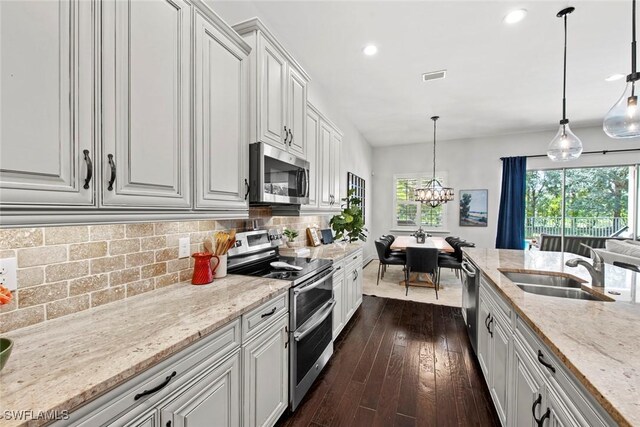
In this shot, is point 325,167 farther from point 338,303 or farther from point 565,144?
point 565,144

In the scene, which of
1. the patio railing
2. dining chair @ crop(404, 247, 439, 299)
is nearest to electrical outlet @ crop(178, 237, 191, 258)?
dining chair @ crop(404, 247, 439, 299)

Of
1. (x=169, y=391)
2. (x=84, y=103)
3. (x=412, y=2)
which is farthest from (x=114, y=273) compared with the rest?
(x=412, y=2)

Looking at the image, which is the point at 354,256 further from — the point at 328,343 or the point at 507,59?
the point at 507,59

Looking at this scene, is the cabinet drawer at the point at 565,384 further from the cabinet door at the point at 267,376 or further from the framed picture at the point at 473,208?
the framed picture at the point at 473,208

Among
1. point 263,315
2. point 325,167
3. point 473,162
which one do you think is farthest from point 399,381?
point 473,162

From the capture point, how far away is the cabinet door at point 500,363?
1528mm

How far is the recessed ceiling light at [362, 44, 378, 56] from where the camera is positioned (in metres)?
2.80

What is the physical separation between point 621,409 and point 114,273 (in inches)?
74.2

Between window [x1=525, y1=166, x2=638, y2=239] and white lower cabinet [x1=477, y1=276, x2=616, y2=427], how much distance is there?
16.9 feet

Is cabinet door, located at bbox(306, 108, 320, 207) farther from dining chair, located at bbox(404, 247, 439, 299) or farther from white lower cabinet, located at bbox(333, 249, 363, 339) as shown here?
dining chair, located at bbox(404, 247, 439, 299)

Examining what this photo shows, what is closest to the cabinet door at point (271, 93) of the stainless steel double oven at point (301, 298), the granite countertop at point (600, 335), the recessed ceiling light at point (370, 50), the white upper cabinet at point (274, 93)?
the white upper cabinet at point (274, 93)

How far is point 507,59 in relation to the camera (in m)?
3.03

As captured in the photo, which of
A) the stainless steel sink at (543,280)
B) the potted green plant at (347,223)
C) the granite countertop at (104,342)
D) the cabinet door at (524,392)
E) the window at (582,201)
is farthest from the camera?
the window at (582,201)

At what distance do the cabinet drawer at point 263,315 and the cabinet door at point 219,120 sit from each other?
63 cm
